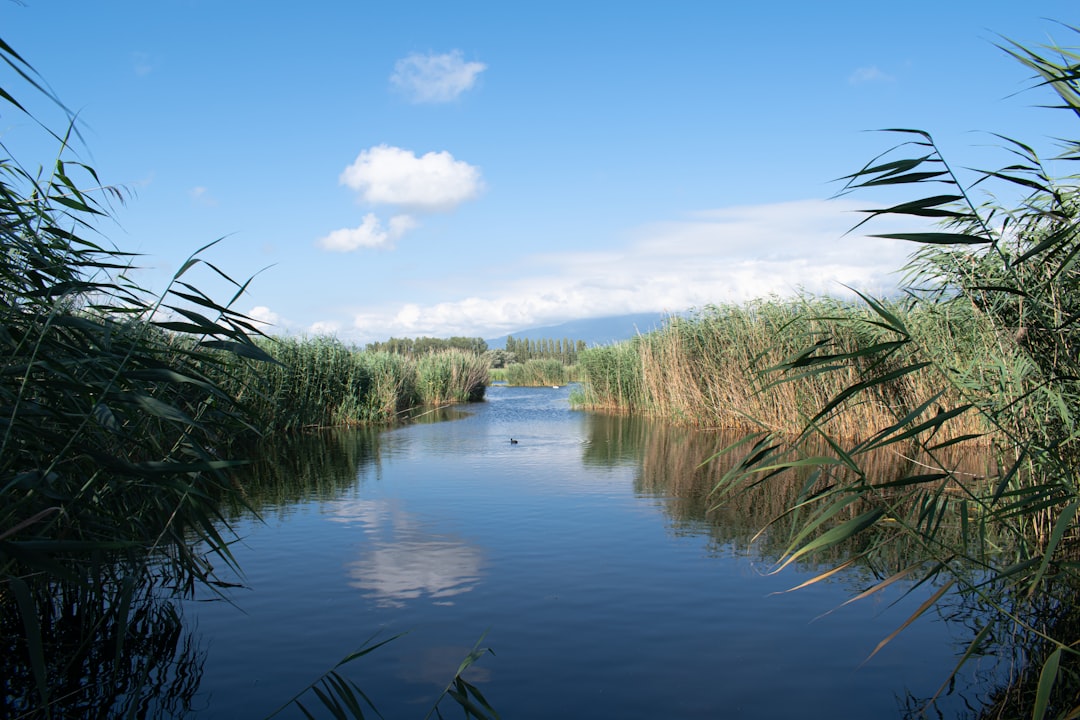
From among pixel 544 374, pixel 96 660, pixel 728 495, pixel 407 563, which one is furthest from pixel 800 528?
pixel 544 374

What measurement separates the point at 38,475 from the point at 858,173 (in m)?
3.25

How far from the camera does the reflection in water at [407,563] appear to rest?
5.16 meters

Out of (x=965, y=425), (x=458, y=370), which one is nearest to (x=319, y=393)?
(x=458, y=370)

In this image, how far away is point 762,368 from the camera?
38.1 feet

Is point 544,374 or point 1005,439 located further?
point 544,374

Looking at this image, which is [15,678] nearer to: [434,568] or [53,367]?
[53,367]

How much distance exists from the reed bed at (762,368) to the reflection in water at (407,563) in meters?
3.24

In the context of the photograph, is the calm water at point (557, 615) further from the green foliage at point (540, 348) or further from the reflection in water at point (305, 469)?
the green foliage at point (540, 348)

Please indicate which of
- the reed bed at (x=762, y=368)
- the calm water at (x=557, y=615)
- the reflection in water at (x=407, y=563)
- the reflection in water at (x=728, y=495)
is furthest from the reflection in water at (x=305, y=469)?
the reed bed at (x=762, y=368)

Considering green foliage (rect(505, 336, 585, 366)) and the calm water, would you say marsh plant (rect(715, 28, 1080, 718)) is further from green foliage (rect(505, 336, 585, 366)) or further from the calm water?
green foliage (rect(505, 336, 585, 366))

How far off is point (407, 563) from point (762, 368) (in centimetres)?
745

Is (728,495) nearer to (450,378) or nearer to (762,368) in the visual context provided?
(762,368)

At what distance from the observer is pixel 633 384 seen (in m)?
21.4

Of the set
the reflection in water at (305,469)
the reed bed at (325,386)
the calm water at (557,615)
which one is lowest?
the calm water at (557,615)
